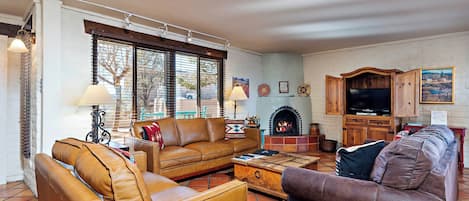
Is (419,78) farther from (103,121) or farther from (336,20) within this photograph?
(103,121)

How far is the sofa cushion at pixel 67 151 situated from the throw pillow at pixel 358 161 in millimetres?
1757

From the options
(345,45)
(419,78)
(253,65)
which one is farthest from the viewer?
(253,65)

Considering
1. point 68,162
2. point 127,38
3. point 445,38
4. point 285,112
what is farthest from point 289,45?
point 68,162

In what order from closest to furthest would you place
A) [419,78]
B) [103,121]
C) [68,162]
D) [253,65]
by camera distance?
[68,162] < [103,121] < [419,78] < [253,65]

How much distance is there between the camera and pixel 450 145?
7.32ft

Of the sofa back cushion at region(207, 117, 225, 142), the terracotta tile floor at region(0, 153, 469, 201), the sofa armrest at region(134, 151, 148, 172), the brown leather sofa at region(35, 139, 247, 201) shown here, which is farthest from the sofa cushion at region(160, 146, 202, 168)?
the brown leather sofa at region(35, 139, 247, 201)

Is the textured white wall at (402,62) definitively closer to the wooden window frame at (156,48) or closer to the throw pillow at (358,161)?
the wooden window frame at (156,48)

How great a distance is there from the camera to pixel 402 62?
5.14 metres

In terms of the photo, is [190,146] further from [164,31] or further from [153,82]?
[164,31]

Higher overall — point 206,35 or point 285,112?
point 206,35

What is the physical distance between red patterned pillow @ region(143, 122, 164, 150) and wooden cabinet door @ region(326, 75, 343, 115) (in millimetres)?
3679

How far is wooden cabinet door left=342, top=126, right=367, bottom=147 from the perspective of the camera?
16.7 feet

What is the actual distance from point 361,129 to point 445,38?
85.9 inches

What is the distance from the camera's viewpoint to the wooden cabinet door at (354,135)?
16.7 ft
